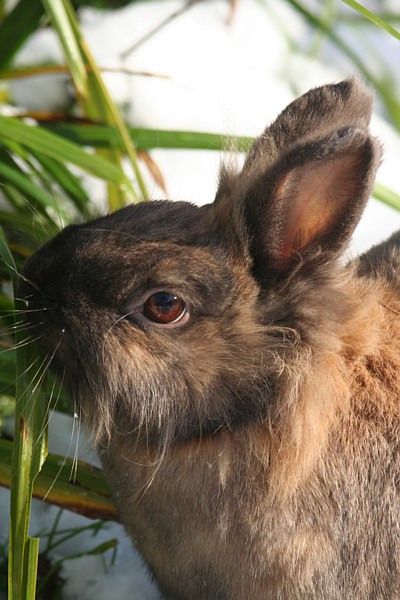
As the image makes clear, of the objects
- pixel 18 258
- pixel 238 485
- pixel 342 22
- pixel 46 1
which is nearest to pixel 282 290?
pixel 238 485

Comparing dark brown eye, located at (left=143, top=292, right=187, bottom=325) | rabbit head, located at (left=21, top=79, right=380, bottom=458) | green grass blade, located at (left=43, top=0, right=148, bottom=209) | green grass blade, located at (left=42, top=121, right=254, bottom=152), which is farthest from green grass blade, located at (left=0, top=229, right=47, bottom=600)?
green grass blade, located at (left=42, top=121, right=254, bottom=152)

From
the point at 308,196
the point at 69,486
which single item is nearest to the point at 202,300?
the point at 308,196

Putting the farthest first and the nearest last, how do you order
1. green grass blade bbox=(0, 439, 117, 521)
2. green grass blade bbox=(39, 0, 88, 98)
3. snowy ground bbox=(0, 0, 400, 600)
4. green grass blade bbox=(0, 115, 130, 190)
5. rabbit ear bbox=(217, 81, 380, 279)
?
snowy ground bbox=(0, 0, 400, 600), green grass blade bbox=(39, 0, 88, 98), green grass blade bbox=(0, 115, 130, 190), green grass blade bbox=(0, 439, 117, 521), rabbit ear bbox=(217, 81, 380, 279)

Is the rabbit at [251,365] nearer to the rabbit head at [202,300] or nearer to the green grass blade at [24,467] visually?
the rabbit head at [202,300]

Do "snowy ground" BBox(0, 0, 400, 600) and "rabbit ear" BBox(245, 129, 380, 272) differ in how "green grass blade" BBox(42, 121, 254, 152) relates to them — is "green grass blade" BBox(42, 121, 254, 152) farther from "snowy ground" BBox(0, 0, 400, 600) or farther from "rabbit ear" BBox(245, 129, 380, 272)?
"rabbit ear" BBox(245, 129, 380, 272)

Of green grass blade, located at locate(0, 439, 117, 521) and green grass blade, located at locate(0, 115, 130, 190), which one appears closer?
green grass blade, located at locate(0, 439, 117, 521)

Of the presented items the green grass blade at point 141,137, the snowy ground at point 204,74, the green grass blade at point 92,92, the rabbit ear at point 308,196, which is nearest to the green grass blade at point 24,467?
the rabbit ear at point 308,196

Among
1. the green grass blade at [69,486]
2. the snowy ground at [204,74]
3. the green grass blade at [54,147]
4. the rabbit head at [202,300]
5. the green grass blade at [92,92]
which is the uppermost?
the snowy ground at [204,74]

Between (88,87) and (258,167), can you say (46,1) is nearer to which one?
(88,87)
